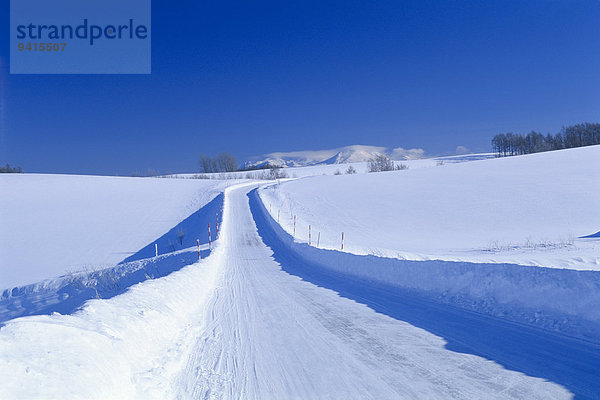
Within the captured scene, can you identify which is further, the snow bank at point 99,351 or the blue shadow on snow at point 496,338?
the blue shadow on snow at point 496,338

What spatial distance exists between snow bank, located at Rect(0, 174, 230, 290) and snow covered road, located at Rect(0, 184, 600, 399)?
52.8ft

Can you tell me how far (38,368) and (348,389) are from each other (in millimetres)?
3194

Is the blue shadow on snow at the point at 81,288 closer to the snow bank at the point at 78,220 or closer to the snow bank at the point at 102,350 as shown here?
the snow bank at the point at 102,350

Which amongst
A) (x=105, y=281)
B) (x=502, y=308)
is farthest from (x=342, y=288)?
(x=105, y=281)

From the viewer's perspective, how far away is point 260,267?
1366cm

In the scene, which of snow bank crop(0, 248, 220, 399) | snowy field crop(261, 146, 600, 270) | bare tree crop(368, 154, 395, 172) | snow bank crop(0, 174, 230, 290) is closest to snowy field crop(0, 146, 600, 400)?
snow bank crop(0, 248, 220, 399)

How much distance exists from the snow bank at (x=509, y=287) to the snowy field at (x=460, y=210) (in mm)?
4351

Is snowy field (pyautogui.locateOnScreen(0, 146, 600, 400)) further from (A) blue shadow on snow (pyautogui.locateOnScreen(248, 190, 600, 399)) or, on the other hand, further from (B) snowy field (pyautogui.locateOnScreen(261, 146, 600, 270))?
(B) snowy field (pyautogui.locateOnScreen(261, 146, 600, 270))

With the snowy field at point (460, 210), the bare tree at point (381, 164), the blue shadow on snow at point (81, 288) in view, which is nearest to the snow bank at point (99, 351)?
the blue shadow on snow at point (81, 288)

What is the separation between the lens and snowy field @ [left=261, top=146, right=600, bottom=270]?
769 inches

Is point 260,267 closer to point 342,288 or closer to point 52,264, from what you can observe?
point 342,288

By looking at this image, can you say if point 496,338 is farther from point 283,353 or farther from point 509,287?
point 283,353

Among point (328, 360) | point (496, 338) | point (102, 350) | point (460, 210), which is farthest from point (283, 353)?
point (460, 210)

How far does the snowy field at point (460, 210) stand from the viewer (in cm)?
1953
